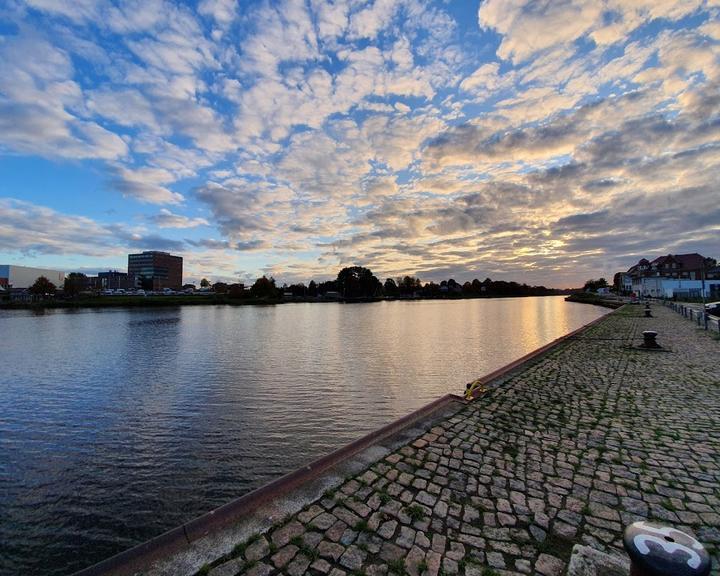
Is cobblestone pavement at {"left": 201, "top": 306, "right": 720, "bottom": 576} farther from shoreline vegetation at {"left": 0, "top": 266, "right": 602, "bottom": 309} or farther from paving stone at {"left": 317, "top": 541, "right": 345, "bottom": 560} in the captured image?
shoreline vegetation at {"left": 0, "top": 266, "right": 602, "bottom": 309}

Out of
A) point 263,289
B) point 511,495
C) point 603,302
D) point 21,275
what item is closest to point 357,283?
point 263,289

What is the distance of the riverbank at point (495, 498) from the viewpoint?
384 cm

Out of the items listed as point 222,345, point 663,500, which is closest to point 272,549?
point 663,500

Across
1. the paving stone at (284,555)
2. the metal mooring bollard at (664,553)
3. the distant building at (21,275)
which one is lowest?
the paving stone at (284,555)

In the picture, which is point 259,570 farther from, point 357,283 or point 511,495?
point 357,283

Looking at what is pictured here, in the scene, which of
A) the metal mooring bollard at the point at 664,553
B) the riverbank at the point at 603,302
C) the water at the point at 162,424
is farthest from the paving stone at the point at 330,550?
the riverbank at the point at 603,302

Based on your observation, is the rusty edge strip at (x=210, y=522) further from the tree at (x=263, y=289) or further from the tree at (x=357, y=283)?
the tree at (x=357, y=283)

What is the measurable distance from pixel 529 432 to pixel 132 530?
7500 millimetres

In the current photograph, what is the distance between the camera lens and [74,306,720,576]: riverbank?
12.6 feet

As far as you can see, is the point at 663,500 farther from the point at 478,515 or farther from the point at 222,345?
the point at 222,345

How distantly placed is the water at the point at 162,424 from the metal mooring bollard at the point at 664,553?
6313 millimetres

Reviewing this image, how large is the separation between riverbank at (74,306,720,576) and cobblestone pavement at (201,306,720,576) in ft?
0.06

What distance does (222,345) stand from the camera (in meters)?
26.6

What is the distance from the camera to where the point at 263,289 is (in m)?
134
